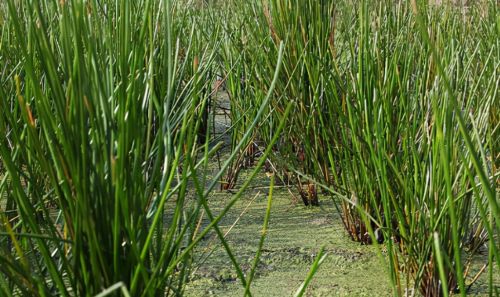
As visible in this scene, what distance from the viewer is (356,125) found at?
1.66 meters

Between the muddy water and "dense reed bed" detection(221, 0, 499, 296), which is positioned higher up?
"dense reed bed" detection(221, 0, 499, 296)

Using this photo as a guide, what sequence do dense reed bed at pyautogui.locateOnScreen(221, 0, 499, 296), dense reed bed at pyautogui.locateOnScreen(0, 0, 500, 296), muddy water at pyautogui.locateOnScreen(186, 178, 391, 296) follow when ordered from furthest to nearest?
muddy water at pyautogui.locateOnScreen(186, 178, 391, 296) → dense reed bed at pyautogui.locateOnScreen(221, 0, 499, 296) → dense reed bed at pyautogui.locateOnScreen(0, 0, 500, 296)

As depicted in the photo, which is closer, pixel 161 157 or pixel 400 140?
pixel 161 157

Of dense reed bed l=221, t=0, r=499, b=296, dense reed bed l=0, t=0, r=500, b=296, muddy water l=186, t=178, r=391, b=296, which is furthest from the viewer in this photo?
muddy water l=186, t=178, r=391, b=296

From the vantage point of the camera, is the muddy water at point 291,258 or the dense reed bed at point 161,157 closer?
the dense reed bed at point 161,157

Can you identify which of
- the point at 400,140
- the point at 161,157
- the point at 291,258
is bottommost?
the point at 291,258

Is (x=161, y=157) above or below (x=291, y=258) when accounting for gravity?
above

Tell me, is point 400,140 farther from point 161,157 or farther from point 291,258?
point 161,157

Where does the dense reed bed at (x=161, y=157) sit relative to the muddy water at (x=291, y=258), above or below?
above

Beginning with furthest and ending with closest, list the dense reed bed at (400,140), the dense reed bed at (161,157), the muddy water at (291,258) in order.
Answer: the muddy water at (291,258) → the dense reed bed at (400,140) → the dense reed bed at (161,157)

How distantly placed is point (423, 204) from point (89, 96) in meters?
0.77

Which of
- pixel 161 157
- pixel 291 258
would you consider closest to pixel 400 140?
pixel 291 258

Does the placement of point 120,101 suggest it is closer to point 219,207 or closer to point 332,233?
point 332,233

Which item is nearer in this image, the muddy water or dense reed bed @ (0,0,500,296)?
dense reed bed @ (0,0,500,296)
